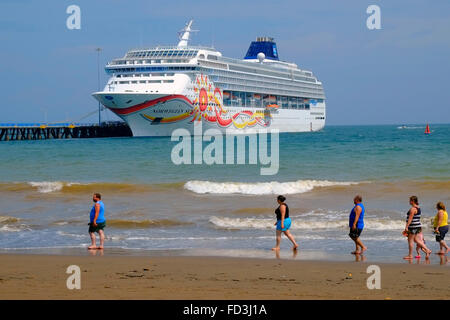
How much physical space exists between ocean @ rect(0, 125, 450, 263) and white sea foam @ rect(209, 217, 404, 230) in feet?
0.07

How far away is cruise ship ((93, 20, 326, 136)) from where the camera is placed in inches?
2205

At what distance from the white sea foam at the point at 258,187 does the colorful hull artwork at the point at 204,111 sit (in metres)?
33.4

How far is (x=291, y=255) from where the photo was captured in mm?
9922

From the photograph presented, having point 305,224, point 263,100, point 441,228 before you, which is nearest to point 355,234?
point 441,228

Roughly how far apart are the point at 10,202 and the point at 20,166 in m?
14.4

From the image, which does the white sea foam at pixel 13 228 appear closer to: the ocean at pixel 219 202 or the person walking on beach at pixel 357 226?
the ocean at pixel 219 202

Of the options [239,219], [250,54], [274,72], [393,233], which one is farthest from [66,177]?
[250,54]

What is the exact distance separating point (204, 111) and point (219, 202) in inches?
1662

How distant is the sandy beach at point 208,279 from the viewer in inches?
262

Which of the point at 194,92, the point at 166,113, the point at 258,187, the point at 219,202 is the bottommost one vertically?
the point at 219,202

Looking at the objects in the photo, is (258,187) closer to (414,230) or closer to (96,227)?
(96,227)

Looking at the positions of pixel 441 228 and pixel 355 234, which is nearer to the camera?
pixel 441 228

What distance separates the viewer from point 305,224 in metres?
13.6

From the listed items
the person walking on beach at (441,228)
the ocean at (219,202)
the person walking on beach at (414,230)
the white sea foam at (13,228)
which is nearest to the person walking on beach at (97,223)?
the ocean at (219,202)
